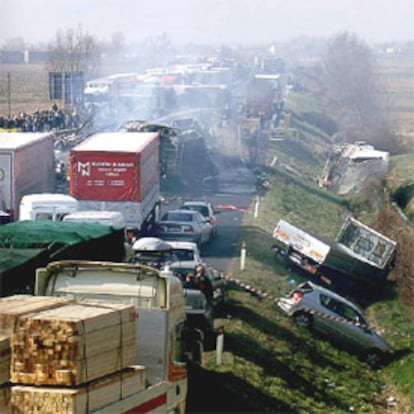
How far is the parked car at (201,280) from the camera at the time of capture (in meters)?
13.8

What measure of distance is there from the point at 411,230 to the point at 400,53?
340 feet

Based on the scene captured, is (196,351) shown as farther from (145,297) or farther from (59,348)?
(59,348)

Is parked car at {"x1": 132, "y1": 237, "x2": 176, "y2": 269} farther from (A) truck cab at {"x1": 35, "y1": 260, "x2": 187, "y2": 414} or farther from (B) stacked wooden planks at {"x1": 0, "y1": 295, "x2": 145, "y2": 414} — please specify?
(B) stacked wooden planks at {"x1": 0, "y1": 295, "x2": 145, "y2": 414}

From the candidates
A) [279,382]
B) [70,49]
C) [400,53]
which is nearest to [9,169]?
[279,382]

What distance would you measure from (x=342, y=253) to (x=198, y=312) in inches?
315

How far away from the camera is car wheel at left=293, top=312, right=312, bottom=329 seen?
15.8 m

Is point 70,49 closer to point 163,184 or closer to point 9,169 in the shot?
point 163,184

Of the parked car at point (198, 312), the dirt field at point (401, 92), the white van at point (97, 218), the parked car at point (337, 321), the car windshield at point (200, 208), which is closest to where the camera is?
the parked car at point (198, 312)

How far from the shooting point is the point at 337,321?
15570 mm

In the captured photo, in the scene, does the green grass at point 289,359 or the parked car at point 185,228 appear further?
the parked car at point 185,228

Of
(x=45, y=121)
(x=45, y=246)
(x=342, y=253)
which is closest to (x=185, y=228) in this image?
(x=342, y=253)

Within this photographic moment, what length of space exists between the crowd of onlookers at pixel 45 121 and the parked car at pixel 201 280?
1776 centimetres

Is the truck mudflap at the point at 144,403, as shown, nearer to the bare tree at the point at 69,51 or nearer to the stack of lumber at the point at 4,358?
the stack of lumber at the point at 4,358

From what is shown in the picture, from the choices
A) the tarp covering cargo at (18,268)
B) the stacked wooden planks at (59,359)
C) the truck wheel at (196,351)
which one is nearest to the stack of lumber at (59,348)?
the stacked wooden planks at (59,359)
